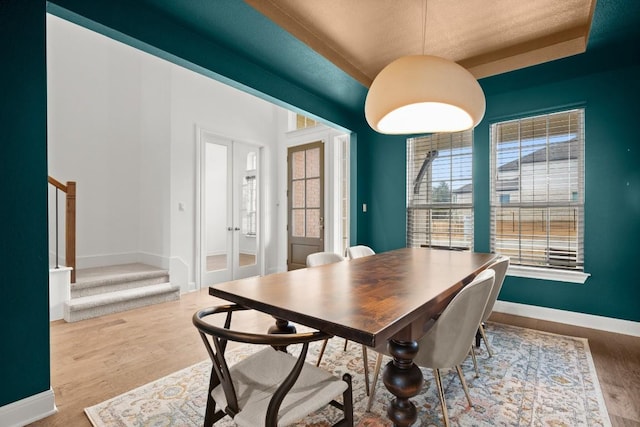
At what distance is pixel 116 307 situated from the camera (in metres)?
3.77

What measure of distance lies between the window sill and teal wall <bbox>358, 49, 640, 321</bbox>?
70 mm

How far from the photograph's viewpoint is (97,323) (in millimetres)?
3385

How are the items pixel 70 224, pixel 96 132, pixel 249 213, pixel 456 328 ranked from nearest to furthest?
1. pixel 456 328
2. pixel 70 224
3. pixel 96 132
4. pixel 249 213

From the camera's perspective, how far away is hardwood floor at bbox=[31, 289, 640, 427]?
1962mm

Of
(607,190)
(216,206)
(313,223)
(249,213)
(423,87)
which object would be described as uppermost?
(423,87)

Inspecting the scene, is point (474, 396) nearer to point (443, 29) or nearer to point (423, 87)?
point (423, 87)

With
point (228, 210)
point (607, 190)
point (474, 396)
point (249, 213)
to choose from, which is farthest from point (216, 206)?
point (607, 190)

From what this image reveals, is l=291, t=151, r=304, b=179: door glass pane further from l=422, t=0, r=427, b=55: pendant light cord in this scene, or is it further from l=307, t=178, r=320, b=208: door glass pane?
l=422, t=0, r=427, b=55: pendant light cord

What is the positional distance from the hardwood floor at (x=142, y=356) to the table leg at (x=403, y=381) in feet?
4.27

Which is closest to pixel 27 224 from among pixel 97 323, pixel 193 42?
pixel 193 42

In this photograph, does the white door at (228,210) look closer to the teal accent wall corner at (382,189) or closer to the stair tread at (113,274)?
the stair tread at (113,274)

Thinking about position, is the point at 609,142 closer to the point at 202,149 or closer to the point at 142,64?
the point at 202,149

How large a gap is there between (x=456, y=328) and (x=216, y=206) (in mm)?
4268

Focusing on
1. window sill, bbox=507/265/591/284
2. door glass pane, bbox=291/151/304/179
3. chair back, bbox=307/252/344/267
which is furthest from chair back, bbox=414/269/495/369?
door glass pane, bbox=291/151/304/179
